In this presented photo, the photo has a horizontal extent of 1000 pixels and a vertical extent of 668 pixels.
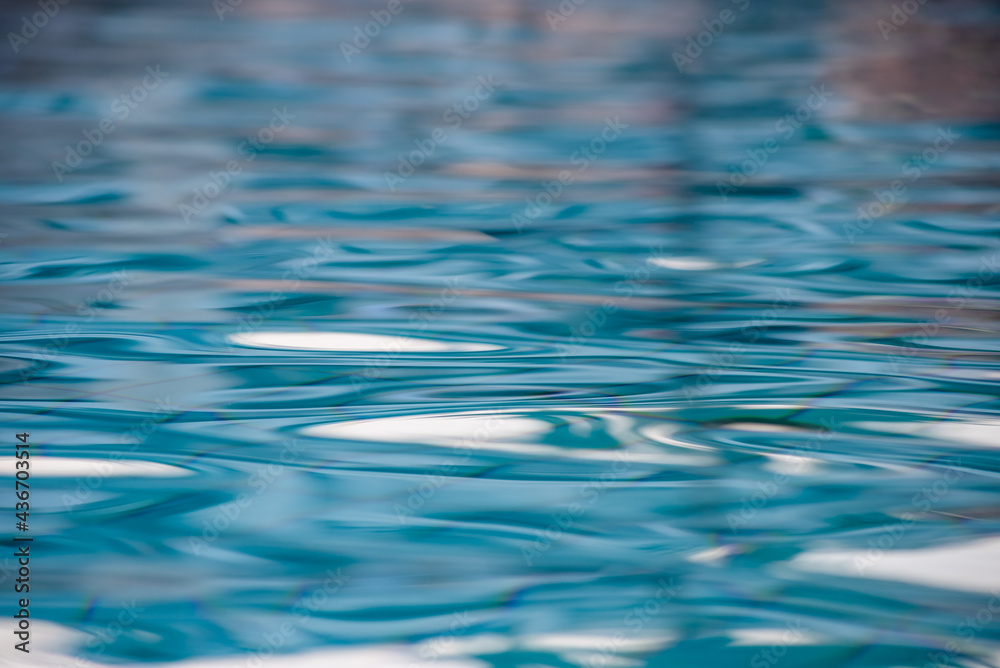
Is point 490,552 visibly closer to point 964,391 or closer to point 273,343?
point 273,343

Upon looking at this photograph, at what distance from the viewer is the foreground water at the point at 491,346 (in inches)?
26.6

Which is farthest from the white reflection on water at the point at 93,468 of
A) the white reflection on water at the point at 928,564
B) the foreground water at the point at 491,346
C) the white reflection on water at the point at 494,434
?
the white reflection on water at the point at 928,564

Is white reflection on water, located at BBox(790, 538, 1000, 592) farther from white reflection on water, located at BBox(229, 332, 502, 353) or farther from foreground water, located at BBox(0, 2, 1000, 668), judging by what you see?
white reflection on water, located at BBox(229, 332, 502, 353)

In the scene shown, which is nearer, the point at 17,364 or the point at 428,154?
the point at 17,364

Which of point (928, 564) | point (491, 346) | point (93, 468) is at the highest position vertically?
point (491, 346)

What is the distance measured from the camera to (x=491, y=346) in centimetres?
88

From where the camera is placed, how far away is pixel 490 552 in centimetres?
71

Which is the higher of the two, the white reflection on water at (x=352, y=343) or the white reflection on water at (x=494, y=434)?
the white reflection on water at (x=352, y=343)

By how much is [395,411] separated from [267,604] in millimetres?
238

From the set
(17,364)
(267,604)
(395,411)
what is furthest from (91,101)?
(267,604)

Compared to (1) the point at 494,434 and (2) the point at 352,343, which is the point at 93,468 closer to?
(2) the point at 352,343

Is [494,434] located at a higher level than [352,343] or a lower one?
lower

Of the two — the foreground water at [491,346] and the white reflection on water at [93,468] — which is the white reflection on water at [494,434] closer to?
the foreground water at [491,346]

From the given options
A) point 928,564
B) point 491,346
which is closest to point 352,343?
point 491,346
